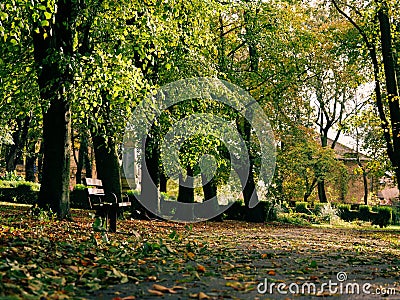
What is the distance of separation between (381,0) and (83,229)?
503 inches

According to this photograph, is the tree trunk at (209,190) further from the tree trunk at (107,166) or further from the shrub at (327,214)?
the tree trunk at (107,166)

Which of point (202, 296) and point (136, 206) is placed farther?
point (136, 206)

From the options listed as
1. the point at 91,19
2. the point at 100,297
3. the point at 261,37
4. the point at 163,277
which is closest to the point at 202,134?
the point at 91,19

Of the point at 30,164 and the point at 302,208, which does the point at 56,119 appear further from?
the point at 302,208

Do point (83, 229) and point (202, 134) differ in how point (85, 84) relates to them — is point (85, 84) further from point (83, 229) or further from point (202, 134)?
point (202, 134)

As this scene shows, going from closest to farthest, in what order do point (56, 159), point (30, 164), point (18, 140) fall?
point (56, 159)
point (18, 140)
point (30, 164)

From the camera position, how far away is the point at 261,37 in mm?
25641

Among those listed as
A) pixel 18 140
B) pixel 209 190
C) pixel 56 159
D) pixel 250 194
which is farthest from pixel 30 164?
pixel 56 159

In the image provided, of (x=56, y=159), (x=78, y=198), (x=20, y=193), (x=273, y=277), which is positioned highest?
(x=56, y=159)

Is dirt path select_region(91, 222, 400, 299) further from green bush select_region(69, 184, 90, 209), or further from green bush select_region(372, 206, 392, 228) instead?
green bush select_region(372, 206, 392, 228)

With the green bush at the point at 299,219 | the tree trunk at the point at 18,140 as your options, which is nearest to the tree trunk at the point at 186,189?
the green bush at the point at 299,219

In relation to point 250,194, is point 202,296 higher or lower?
lower

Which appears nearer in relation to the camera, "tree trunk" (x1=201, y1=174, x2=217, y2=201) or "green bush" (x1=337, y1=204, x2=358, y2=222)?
"tree trunk" (x1=201, y1=174, x2=217, y2=201)

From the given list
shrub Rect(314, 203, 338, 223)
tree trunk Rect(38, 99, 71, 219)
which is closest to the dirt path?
tree trunk Rect(38, 99, 71, 219)
